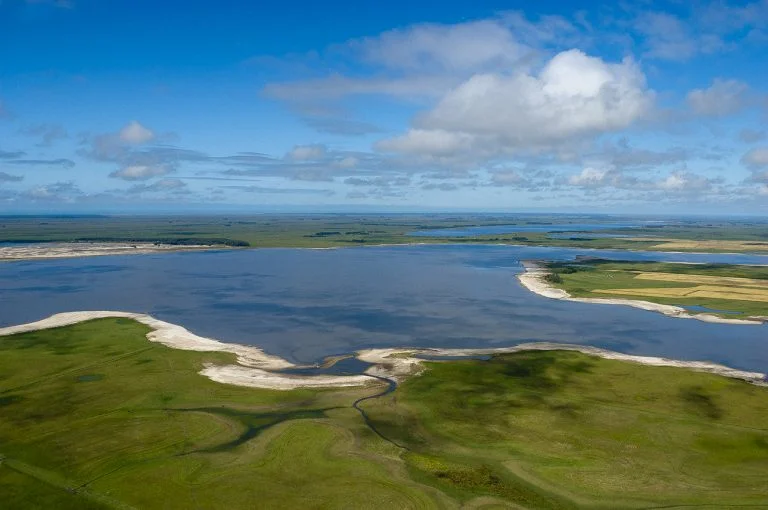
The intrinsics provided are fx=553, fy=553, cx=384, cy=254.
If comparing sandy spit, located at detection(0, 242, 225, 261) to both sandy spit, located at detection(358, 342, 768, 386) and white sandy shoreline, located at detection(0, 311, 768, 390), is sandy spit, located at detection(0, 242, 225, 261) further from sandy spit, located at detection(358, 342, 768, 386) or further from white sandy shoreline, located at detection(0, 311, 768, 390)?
sandy spit, located at detection(358, 342, 768, 386)

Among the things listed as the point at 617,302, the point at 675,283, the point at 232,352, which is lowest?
the point at 232,352

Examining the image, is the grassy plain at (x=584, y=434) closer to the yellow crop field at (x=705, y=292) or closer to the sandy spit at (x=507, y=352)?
the sandy spit at (x=507, y=352)

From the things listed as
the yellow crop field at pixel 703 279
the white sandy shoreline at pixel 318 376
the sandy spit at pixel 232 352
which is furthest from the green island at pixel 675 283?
the sandy spit at pixel 232 352

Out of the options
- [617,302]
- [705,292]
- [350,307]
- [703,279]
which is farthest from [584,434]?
[703,279]

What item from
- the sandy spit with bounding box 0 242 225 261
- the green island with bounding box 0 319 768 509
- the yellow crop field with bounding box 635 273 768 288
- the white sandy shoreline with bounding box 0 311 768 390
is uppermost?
the sandy spit with bounding box 0 242 225 261

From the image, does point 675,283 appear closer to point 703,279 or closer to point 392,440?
point 703,279

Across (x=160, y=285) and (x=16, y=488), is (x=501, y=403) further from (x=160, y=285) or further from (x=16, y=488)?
(x=160, y=285)

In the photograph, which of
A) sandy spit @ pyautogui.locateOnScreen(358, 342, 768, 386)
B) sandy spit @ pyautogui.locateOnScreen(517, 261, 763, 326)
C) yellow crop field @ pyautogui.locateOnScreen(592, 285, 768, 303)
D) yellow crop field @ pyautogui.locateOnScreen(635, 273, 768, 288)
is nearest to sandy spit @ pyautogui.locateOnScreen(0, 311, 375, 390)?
sandy spit @ pyautogui.locateOnScreen(358, 342, 768, 386)
